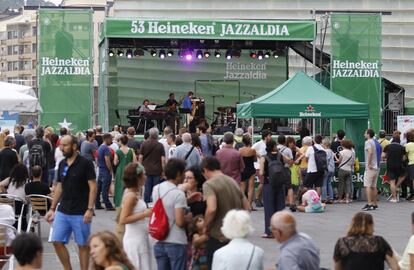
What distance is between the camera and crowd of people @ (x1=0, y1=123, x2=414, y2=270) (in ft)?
28.3

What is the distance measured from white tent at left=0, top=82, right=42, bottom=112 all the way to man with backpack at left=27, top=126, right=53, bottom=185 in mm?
621

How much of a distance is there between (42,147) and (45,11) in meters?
10.9

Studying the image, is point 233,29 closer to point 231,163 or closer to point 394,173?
point 394,173

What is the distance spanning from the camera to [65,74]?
30.7 m

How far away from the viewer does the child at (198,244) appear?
10617mm

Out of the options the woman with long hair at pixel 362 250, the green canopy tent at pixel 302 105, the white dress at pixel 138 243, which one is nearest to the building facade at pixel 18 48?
the green canopy tent at pixel 302 105

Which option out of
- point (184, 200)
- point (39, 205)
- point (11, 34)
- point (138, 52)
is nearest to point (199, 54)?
point (138, 52)

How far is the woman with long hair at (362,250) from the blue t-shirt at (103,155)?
42.4 feet

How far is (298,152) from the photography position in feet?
78.5

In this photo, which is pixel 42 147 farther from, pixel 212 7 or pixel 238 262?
pixel 212 7

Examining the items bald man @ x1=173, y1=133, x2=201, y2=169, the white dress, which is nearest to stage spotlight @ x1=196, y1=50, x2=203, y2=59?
bald man @ x1=173, y1=133, x2=201, y2=169

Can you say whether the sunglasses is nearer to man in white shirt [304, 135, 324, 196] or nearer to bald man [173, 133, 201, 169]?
bald man [173, 133, 201, 169]

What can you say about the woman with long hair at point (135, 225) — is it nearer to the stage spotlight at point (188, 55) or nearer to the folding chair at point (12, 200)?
the folding chair at point (12, 200)

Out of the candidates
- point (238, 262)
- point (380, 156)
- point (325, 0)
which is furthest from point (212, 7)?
Answer: point (238, 262)
